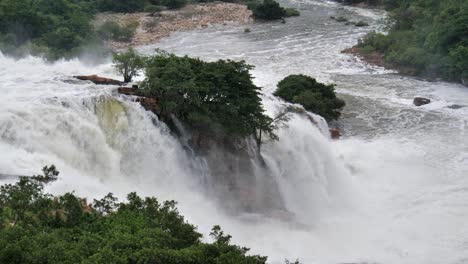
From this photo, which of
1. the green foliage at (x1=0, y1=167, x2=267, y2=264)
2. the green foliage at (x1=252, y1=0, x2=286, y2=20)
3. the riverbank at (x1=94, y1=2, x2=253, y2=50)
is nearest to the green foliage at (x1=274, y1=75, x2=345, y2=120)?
the green foliage at (x1=0, y1=167, x2=267, y2=264)

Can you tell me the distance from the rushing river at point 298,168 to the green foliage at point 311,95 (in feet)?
2.93

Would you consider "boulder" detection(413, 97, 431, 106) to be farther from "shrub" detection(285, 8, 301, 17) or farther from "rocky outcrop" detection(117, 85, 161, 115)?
"shrub" detection(285, 8, 301, 17)

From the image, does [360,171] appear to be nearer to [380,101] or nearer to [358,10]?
[380,101]

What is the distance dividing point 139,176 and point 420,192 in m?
9.43

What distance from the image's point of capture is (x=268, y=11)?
165ft

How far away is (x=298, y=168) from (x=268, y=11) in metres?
32.2

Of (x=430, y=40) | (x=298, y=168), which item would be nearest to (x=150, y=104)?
(x=298, y=168)

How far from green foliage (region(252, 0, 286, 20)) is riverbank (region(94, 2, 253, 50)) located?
0.87m

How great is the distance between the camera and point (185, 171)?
17703 mm

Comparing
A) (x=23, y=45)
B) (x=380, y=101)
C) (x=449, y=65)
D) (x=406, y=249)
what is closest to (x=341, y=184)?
(x=406, y=249)

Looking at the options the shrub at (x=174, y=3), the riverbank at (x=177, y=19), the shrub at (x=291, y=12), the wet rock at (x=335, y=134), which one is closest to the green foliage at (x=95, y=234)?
the wet rock at (x=335, y=134)

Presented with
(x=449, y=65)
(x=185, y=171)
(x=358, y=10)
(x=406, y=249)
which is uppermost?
(x=358, y=10)

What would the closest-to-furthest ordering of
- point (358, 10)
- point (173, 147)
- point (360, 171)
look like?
1. point (173, 147)
2. point (360, 171)
3. point (358, 10)

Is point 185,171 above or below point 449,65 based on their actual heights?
below
